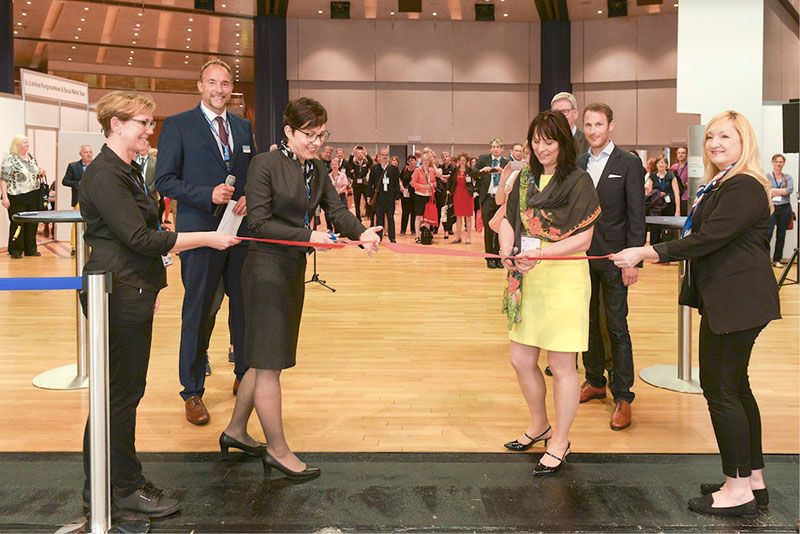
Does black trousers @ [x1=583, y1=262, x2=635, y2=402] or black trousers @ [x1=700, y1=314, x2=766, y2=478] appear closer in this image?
black trousers @ [x1=700, y1=314, x2=766, y2=478]

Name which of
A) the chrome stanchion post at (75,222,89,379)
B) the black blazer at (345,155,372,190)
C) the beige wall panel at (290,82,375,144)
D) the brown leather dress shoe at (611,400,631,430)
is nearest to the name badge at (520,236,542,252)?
the brown leather dress shoe at (611,400,631,430)

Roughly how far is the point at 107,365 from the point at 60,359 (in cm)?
303

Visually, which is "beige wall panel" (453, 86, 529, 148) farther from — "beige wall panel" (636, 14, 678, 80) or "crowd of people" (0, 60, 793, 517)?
"crowd of people" (0, 60, 793, 517)

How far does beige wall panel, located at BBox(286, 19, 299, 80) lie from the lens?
2059 centimetres

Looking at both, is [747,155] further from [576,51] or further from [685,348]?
A: [576,51]

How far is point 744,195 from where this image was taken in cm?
271

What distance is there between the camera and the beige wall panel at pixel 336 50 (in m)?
20.7

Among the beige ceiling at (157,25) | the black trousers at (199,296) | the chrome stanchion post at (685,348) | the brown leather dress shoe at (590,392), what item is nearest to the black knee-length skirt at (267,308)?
the black trousers at (199,296)

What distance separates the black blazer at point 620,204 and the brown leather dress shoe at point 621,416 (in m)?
0.68

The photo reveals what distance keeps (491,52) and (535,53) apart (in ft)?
3.89

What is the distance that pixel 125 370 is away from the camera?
268cm

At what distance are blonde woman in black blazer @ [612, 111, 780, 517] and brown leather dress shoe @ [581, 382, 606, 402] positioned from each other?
1.44 m

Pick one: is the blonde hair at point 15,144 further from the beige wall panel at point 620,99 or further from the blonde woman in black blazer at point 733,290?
the beige wall panel at point 620,99

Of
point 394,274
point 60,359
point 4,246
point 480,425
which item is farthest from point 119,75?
point 480,425
